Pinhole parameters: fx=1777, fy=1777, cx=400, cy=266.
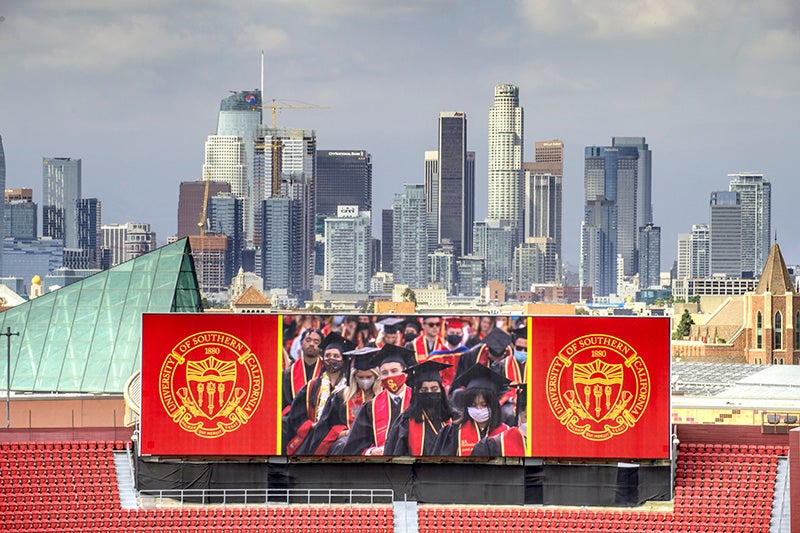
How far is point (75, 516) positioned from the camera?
167ft

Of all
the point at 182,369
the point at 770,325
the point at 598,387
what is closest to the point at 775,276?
the point at 770,325

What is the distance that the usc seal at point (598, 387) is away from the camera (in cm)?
5112

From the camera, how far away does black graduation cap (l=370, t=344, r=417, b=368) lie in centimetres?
5141

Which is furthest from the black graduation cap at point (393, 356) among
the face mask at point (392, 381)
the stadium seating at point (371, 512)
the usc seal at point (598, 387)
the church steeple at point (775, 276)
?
the church steeple at point (775, 276)

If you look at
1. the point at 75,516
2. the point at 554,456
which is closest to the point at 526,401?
the point at 554,456

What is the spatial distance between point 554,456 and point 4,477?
1605 centimetres

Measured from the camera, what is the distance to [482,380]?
2019 inches

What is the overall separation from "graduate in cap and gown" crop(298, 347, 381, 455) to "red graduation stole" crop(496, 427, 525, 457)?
3848mm

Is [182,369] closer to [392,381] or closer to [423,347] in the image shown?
[392,381]

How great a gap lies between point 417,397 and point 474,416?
5.68 feet

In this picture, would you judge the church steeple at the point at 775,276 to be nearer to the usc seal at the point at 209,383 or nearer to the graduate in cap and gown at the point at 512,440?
the graduate in cap and gown at the point at 512,440

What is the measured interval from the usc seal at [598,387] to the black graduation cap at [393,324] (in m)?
4.52

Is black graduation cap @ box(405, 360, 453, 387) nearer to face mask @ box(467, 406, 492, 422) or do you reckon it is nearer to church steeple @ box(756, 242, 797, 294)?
face mask @ box(467, 406, 492, 422)

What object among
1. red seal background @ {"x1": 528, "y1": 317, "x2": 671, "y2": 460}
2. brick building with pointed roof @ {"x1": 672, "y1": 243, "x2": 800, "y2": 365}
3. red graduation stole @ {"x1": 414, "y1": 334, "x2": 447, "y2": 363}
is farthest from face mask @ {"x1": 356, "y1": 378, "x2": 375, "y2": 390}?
brick building with pointed roof @ {"x1": 672, "y1": 243, "x2": 800, "y2": 365}
